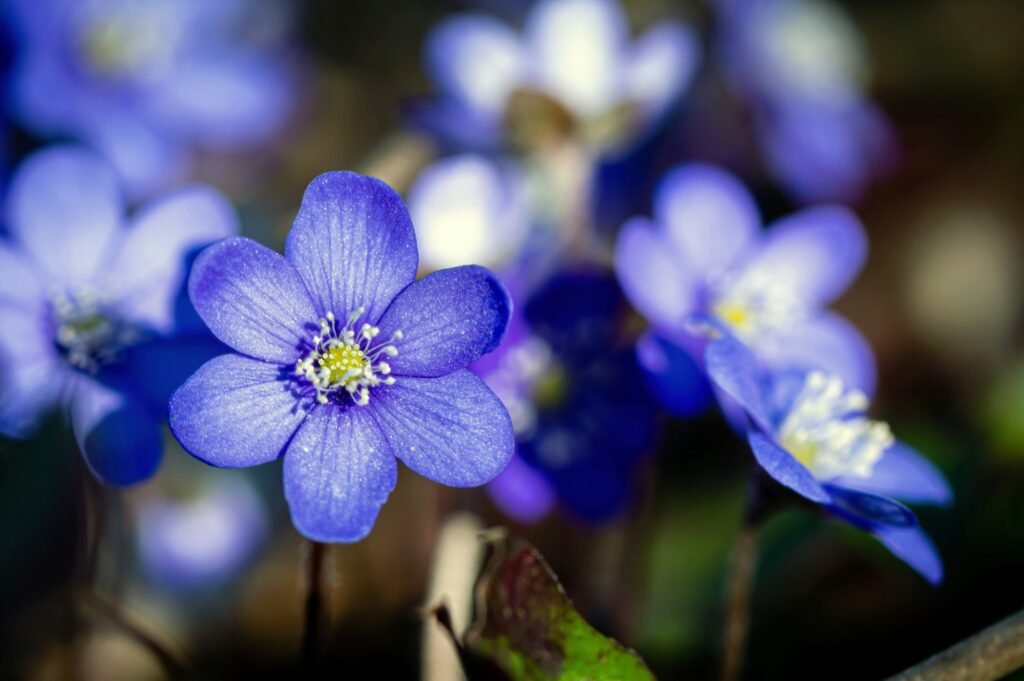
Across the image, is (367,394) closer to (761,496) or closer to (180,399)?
(180,399)

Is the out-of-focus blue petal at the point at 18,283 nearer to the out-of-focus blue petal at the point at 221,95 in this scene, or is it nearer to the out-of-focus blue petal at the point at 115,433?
the out-of-focus blue petal at the point at 115,433

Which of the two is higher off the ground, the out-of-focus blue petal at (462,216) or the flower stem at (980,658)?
the out-of-focus blue petal at (462,216)

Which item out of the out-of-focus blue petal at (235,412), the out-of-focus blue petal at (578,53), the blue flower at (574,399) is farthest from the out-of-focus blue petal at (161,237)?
the out-of-focus blue petal at (578,53)

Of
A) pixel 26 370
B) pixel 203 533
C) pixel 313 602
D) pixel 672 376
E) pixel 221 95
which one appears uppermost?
pixel 221 95

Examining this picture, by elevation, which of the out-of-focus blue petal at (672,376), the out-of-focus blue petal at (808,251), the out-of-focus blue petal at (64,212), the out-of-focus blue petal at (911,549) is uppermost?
the out-of-focus blue petal at (64,212)

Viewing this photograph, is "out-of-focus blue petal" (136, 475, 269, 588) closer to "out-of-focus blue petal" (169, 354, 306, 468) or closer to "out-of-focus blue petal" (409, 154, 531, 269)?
"out-of-focus blue petal" (409, 154, 531, 269)

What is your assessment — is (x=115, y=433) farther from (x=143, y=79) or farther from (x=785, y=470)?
(x=143, y=79)

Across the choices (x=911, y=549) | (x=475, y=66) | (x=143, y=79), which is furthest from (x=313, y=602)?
(x=143, y=79)

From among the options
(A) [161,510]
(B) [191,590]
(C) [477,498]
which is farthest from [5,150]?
(C) [477,498]
